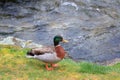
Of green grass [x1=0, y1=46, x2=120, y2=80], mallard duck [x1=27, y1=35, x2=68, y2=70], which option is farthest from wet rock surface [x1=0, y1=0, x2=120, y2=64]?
mallard duck [x1=27, y1=35, x2=68, y2=70]

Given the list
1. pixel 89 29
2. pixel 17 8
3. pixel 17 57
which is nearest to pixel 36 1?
pixel 17 8

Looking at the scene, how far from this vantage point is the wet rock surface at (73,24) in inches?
729

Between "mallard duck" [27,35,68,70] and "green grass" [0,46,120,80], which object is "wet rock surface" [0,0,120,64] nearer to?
"green grass" [0,46,120,80]

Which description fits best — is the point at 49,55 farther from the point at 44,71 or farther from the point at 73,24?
the point at 73,24

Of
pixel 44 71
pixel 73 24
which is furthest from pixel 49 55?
pixel 73 24

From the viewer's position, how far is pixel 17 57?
11.4 m

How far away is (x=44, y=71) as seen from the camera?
33.1 ft

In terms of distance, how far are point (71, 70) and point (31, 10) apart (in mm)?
14225

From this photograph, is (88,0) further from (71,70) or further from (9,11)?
(71,70)

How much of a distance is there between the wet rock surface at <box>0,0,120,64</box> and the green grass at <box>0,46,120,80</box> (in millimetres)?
6293

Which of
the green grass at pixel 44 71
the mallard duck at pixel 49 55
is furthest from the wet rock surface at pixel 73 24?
the mallard duck at pixel 49 55

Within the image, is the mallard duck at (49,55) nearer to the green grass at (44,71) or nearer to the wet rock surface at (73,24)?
the green grass at (44,71)

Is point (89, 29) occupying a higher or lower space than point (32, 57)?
lower

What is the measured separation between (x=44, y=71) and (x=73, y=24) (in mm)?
11856
